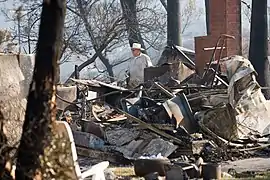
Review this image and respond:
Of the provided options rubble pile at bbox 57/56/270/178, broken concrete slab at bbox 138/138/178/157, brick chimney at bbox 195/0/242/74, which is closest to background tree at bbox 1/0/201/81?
brick chimney at bbox 195/0/242/74

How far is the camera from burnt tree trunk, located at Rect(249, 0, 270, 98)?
18812 mm

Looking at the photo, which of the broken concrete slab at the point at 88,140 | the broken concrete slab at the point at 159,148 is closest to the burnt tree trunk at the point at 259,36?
the broken concrete slab at the point at 159,148

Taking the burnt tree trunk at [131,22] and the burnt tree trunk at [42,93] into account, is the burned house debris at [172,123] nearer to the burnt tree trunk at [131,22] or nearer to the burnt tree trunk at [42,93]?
the burnt tree trunk at [42,93]

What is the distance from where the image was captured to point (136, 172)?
10.1 m

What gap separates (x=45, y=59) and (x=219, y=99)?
7.82 metres

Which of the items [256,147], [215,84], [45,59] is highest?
[45,59]

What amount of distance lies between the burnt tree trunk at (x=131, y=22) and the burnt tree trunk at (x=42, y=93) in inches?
828

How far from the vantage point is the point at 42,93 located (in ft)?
17.4

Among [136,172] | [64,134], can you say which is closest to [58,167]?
[64,134]

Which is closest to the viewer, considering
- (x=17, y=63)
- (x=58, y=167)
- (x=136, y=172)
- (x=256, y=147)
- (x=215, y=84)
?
(x=58, y=167)

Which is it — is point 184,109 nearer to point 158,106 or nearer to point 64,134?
point 158,106

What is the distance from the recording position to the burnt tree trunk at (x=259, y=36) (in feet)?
61.7

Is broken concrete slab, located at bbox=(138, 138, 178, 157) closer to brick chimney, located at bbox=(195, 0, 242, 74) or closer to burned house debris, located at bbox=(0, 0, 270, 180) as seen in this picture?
burned house debris, located at bbox=(0, 0, 270, 180)

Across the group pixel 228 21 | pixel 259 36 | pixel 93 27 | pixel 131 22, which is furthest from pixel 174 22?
pixel 259 36
